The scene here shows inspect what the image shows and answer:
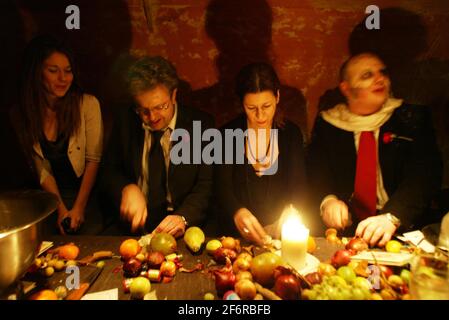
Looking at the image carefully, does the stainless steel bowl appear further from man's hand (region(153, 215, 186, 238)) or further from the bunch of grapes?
the bunch of grapes

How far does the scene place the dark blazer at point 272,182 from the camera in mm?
2928

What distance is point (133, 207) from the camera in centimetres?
278

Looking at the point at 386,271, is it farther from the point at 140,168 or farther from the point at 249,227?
the point at 140,168

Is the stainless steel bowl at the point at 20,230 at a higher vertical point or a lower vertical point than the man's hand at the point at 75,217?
higher

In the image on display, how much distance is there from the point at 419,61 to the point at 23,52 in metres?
3.20

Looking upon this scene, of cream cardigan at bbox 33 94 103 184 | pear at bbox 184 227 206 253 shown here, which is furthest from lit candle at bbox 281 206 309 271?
cream cardigan at bbox 33 94 103 184

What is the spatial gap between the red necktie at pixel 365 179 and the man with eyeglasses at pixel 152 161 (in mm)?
1224

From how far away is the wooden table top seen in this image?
173 centimetres

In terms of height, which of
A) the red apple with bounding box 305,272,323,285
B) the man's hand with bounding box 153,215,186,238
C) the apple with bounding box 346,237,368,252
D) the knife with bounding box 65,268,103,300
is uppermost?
the man's hand with bounding box 153,215,186,238

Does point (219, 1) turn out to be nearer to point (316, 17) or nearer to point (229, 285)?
point (316, 17)

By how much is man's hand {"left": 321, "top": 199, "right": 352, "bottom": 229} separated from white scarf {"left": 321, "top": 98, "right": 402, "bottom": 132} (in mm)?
616

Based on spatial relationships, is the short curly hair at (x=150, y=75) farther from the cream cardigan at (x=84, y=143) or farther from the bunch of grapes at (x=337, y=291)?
the bunch of grapes at (x=337, y=291)

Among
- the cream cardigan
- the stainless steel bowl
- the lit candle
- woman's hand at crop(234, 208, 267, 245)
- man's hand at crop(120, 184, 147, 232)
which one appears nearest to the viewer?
the stainless steel bowl

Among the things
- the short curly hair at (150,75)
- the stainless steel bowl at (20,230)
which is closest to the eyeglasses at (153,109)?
the short curly hair at (150,75)
